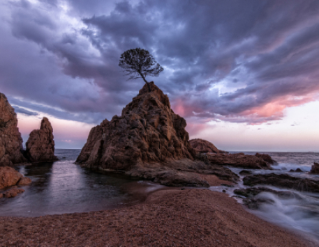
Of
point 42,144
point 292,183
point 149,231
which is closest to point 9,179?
point 149,231

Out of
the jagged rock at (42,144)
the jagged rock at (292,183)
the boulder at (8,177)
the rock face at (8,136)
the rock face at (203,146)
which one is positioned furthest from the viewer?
the rock face at (203,146)

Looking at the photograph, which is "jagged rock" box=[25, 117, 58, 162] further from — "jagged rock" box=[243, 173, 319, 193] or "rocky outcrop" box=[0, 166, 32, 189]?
"jagged rock" box=[243, 173, 319, 193]

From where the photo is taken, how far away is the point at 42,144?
123ft

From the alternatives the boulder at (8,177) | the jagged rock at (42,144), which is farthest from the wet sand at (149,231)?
the jagged rock at (42,144)

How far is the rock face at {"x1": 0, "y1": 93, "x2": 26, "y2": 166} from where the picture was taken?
2644 centimetres

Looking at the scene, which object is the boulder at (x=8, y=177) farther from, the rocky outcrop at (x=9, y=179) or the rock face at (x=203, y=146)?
the rock face at (x=203, y=146)

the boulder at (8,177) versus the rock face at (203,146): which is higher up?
the rock face at (203,146)

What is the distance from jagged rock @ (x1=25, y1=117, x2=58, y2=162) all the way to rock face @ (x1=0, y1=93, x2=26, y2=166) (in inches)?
131

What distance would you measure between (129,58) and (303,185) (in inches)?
1140

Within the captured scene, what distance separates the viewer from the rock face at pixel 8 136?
2644 cm

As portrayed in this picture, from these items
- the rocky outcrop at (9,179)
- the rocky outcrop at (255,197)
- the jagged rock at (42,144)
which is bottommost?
the rocky outcrop at (255,197)

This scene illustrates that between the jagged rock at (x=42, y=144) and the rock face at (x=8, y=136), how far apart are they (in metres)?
3.32

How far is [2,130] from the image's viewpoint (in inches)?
1069

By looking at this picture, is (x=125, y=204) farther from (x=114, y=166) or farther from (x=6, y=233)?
(x=114, y=166)
